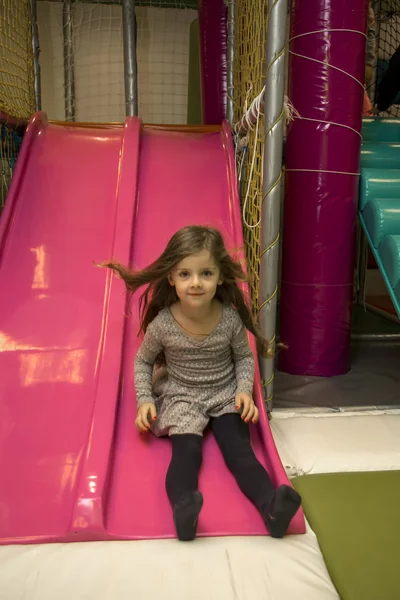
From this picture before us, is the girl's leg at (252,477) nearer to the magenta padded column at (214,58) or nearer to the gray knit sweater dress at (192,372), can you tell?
the gray knit sweater dress at (192,372)

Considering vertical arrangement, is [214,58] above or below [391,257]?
above

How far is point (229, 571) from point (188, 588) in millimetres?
108

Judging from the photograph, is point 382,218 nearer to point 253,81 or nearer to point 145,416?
point 253,81

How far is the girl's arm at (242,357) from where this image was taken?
1659mm

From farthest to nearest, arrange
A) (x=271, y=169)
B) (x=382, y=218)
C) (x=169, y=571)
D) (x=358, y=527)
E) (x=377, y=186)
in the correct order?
(x=377, y=186)
(x=382, y=218)
(x=271, y=169)
(x=358, y=527)
(x=169, y=571)

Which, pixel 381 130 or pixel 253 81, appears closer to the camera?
pixel 253 81

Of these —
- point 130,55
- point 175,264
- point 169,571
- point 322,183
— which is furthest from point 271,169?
point 130,55

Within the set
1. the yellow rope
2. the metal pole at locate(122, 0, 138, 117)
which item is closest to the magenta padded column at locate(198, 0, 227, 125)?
the metal pole at locate(122, 0, 138, 117)

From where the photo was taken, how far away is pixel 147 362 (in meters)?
1.68

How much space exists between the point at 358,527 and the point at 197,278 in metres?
0.82

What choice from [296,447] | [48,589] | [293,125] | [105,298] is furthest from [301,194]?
[48,589]

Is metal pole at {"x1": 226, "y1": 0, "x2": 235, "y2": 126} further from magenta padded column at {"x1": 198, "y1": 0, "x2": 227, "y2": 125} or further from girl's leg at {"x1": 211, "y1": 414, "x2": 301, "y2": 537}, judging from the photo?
girl's leg at {"x1": 211, "y1": 414, "x2": 301, "y2": 537}

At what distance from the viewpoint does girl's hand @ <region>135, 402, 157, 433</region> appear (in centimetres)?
154

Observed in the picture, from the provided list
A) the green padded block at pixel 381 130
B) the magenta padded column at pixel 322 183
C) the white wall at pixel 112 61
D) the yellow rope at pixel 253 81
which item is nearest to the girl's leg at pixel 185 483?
the yellow rope at pixel 253 81
